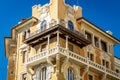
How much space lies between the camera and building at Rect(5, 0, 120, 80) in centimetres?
4588

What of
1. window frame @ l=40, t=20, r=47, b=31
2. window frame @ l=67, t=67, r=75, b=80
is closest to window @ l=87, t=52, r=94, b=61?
window frame @ l=67, t=67, r=75, b=80

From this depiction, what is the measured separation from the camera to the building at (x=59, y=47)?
45.9 meters

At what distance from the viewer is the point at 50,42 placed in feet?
156

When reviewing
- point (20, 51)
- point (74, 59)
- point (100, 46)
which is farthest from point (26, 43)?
point (100, 46)

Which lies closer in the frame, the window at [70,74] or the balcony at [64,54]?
the balcony at [64,54]

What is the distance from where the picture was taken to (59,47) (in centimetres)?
4481

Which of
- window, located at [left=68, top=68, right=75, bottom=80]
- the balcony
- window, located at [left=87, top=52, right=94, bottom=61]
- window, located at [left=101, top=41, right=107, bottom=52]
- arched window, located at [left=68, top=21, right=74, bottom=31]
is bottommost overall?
window, located at [left=68, top=68, right=75, bottom=80]

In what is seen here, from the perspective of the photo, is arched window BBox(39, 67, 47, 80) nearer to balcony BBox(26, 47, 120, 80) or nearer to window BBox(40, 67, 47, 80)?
window BBox(40, 67, 47, 80)

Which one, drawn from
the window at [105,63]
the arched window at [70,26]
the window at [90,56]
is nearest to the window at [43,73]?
the arched window at [70,26]

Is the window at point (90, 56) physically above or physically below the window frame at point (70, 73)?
Result: above

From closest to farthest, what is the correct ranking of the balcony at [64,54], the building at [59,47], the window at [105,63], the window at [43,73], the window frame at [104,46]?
the balcony at [64,54] → the building at [59,47] → the window at [43,73] → the window at [105,63] → the window frame at [104,46]

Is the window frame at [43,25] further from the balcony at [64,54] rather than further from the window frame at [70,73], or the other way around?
the window frame at [70,73]

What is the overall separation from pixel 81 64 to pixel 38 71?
5.42 m

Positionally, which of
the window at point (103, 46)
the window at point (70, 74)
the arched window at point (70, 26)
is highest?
the arched window at point (70, 26)
